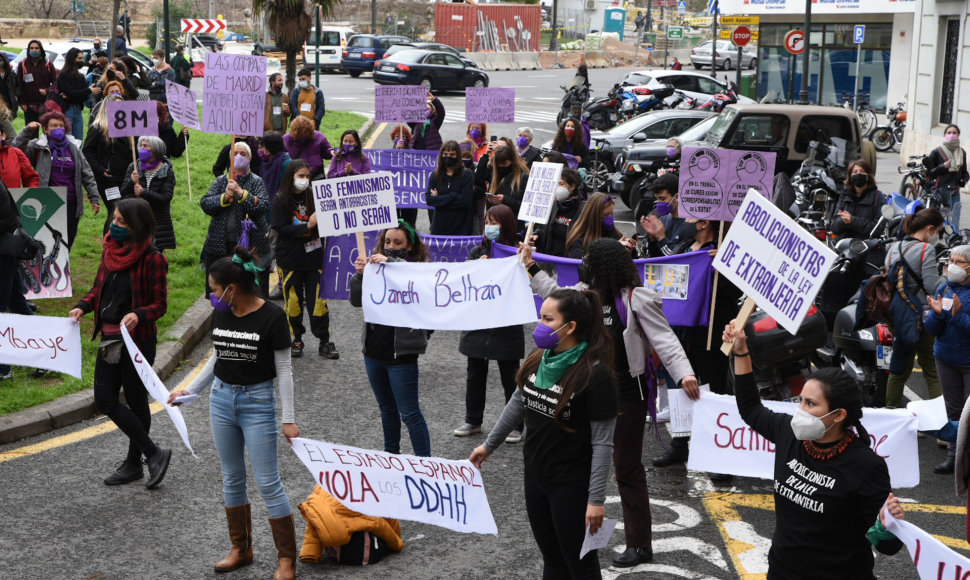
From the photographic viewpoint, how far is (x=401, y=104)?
600 inches

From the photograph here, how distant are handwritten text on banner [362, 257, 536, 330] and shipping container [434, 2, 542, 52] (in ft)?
177

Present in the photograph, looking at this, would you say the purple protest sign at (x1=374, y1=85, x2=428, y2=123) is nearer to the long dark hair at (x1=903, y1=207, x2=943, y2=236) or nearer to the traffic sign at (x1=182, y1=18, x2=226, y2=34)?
the long dark hair at (x1=903, y1=207, x2=943, y2=236)

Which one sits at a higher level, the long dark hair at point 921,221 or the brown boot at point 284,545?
the long dark hair at point 921,221

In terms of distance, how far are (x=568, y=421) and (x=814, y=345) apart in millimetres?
3003

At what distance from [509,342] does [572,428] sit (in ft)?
10.2

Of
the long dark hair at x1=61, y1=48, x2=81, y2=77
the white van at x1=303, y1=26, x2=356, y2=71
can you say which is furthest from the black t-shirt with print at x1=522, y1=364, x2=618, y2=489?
the white van at x1=303, y1=26, x2=356, y2=71

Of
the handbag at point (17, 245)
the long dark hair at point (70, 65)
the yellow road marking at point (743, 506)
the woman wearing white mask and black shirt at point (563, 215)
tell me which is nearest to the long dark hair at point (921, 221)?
the yellow road marking at point (743, 506)

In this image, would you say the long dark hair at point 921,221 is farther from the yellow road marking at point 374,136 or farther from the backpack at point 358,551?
the yellow road marking at point 374,136

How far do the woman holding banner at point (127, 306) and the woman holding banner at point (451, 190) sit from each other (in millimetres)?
4711

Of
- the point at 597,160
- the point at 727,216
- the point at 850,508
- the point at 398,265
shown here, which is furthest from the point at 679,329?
the point at 597,160

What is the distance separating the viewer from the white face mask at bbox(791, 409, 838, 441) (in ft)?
13.8

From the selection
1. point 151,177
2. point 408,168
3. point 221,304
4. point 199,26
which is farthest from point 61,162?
point 199,26

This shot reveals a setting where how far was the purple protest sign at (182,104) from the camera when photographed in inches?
620

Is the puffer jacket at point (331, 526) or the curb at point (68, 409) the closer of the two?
the puffer jacket at point (331, 526)
